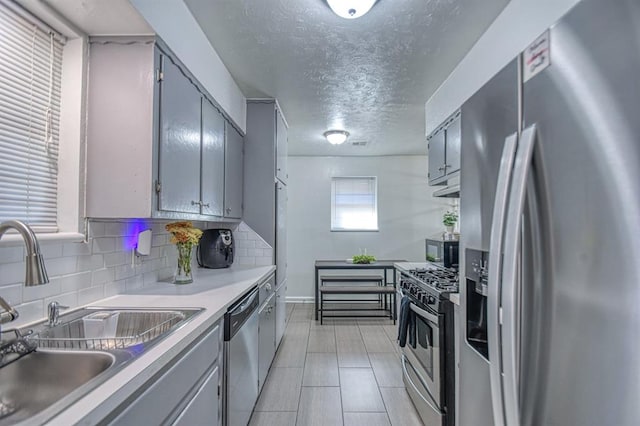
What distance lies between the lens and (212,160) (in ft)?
7.38

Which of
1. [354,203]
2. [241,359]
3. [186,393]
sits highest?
[354,203]

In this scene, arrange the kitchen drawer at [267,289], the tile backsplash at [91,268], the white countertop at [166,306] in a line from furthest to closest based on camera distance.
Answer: the kitchen drawer at [267,289] < the tile backsplash at [91,268] < the white countertop at [166,306]

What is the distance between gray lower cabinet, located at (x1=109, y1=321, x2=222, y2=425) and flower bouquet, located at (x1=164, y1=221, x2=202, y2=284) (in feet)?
2.30

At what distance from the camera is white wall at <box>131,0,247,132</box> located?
4.83 feet

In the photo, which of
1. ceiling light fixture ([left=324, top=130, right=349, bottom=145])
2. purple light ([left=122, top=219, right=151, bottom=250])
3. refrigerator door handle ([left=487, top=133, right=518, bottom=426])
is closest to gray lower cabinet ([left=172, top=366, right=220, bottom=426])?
purple light ([left=122, top=219, right=151, bottom=250])

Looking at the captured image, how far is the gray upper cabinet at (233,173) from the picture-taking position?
2.60 meters

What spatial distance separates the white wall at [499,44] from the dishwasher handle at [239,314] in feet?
6.44

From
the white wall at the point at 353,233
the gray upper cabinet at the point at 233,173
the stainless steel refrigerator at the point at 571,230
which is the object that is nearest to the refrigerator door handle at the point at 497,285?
the stainless steel refrigerator at the point at 571,230

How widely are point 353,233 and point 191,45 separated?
406 centimetres

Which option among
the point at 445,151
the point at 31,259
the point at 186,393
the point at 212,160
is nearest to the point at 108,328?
the point at 186,393

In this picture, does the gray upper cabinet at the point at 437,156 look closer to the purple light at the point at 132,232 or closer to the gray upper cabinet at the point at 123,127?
the gray upper cabinet at the point at 123,127

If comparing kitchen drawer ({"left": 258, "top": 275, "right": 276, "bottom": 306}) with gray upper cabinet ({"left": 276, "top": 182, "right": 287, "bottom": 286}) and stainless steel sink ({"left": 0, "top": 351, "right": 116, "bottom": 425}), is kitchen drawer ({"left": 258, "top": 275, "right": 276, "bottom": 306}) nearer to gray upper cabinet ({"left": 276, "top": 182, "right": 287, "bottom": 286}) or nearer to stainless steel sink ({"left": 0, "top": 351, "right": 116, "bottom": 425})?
gray upper cabinet ({"left": 276, "top": 182, "right": 287, "bottom": 286})

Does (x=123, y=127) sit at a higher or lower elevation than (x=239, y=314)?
higher

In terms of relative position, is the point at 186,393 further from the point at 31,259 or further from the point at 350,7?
the point at 350,7
